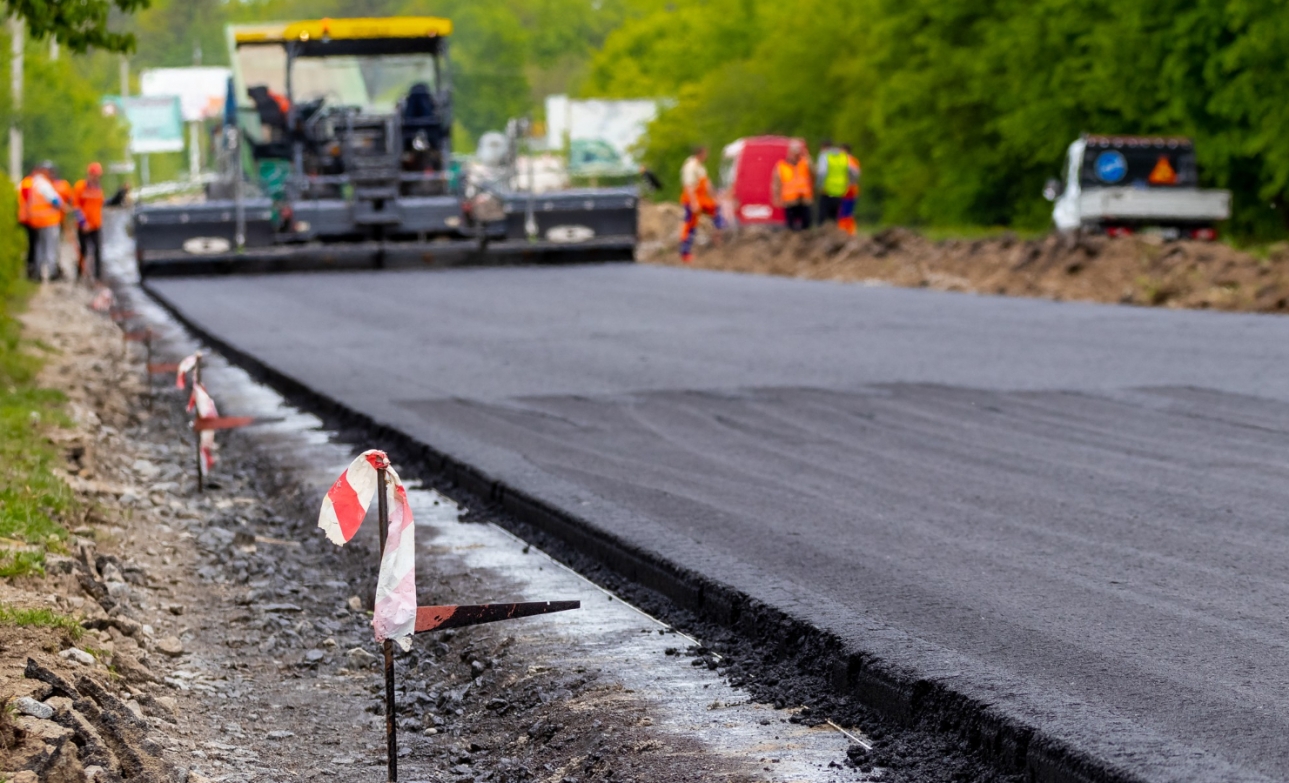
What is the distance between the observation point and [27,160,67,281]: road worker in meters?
25.8

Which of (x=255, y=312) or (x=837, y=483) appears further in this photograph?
(x=255, y=312)

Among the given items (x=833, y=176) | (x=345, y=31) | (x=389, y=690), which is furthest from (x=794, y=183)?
(x=389, y=690)

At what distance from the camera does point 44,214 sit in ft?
85.2

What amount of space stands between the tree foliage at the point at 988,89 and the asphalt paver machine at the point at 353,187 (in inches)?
496

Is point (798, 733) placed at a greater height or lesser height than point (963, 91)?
lesser

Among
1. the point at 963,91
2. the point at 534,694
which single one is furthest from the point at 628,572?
the point at 963,91

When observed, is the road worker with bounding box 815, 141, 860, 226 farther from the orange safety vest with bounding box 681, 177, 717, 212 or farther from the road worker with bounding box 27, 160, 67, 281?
the road worker with bounding box 27, 160, 67, 281

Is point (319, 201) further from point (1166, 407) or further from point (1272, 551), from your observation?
point (1272, 551)

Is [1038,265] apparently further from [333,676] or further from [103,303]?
[333,676]

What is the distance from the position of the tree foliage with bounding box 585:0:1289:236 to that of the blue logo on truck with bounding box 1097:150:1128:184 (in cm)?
425

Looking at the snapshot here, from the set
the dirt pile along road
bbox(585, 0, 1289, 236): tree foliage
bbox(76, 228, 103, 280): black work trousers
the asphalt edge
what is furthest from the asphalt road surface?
bbox(585, 0, 1289, 236): tree foliage

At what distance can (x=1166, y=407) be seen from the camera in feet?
32.4

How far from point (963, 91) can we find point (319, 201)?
25.3m

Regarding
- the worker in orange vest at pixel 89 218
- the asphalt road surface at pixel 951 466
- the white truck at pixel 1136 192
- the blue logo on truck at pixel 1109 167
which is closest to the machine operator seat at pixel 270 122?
the worker in orange vest at pixel 89 218
